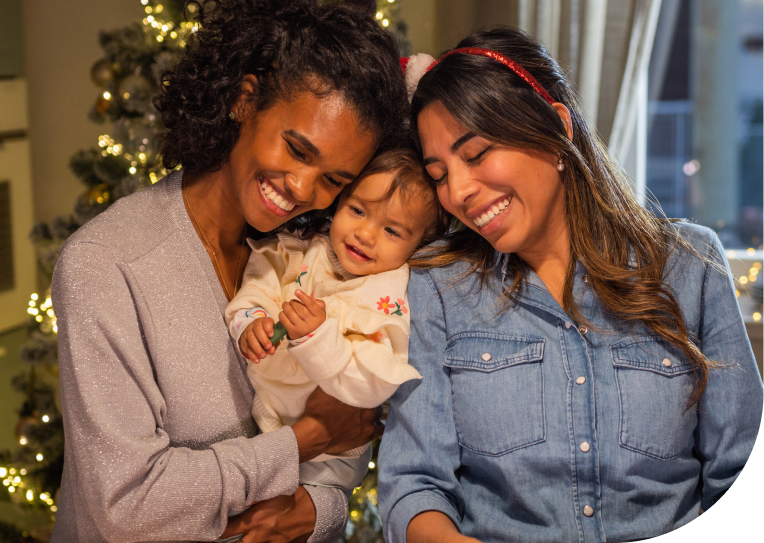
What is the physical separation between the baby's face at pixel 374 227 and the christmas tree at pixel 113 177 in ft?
3.09

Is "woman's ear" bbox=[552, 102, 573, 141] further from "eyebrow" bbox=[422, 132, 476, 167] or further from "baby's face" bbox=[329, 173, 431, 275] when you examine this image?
"baby's face" bbox=[329, 173, 431, 275]

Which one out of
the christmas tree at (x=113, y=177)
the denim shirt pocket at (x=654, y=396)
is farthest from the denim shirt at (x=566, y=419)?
the christmas tree at (x=113, y=177)

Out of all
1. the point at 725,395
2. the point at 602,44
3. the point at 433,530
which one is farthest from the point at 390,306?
the point at 602,44

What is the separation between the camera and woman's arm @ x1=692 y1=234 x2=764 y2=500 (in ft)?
4.15

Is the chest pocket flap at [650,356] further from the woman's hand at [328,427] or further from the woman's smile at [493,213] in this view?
the woman's hand at [328,427]

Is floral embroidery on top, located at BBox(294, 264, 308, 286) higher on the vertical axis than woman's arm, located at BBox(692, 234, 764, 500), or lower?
higher

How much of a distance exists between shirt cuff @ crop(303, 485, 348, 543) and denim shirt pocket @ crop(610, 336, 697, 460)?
657 millimetres

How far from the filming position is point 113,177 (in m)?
2.18

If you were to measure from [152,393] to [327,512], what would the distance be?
1.61 ft

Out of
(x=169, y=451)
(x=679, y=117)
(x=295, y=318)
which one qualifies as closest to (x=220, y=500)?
(x=169, y=451)

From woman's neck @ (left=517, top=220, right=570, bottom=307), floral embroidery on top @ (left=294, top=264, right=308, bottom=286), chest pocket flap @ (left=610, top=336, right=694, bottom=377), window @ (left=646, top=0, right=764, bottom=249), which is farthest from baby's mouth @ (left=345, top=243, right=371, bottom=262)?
window @ (left=646, top=0, right=764, bottom=249)

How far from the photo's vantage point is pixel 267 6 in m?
1.36

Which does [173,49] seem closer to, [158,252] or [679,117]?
[158,252]

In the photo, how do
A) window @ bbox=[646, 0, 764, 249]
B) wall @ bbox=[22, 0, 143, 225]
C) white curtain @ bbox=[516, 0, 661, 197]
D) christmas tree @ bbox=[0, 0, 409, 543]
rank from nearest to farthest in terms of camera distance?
1. christmas tree @ bbox=[0, 0, 409, 543]
2. white curtain @ bbox=[516, 0, 661, 197]
3. window @ bbox=[646, 0, 764, 249]
4. wall @ bbox=[22, 0, 143, 225]
